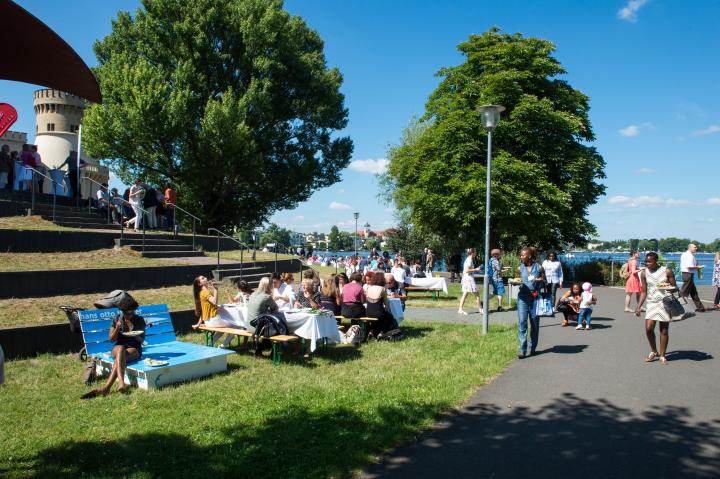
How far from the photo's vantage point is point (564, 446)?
15.7ft

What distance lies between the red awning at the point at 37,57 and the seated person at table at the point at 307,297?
24.7 ft

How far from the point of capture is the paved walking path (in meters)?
4.33

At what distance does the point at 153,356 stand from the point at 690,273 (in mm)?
14574

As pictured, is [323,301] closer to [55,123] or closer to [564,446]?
[564,446]

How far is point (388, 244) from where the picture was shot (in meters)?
43.4

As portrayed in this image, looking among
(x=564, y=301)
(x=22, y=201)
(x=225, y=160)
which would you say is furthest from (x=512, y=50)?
(x=22, y=201)

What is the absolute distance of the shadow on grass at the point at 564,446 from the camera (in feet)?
14.0

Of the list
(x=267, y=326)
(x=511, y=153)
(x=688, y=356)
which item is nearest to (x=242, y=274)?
(x=267, y=326)

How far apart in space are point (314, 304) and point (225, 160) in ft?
60.0

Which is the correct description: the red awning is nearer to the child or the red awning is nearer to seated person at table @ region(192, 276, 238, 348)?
seated person at table @ region(192, 276, 238, 348)

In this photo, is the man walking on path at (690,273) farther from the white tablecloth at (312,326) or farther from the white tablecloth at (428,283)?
the white tablecloth at (312,326)

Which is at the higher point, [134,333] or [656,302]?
[656,302]

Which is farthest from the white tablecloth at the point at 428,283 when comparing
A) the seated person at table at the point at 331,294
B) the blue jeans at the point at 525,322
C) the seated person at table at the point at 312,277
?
the blue jeans at the point at 525,322

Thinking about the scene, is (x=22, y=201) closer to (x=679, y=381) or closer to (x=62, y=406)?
(x=62, y=406)
